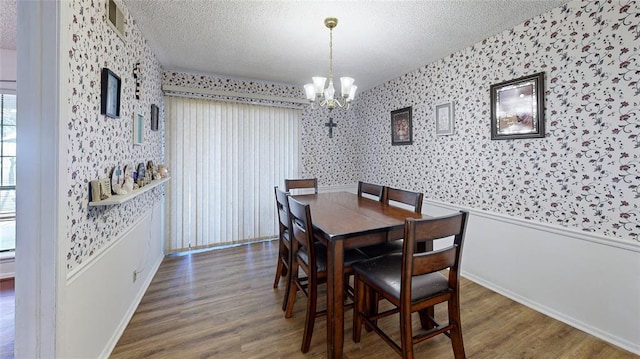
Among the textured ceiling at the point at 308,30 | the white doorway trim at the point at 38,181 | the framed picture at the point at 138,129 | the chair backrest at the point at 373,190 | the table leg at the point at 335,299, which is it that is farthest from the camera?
the chair backrest at the point at 373,190

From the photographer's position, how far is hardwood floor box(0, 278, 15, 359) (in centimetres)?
170

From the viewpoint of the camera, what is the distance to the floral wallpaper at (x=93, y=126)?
4.19 ft

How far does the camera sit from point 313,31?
236 cm

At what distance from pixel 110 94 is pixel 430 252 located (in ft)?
7.06

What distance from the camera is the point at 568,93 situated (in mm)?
2029

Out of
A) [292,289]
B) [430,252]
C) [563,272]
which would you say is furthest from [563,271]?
[292,289]

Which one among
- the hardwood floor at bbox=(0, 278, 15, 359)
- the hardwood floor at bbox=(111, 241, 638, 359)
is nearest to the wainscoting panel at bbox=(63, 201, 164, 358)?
the hardwood floor at bbox=(111, 241, 638, 359)

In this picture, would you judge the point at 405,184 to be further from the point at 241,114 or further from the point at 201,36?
the point at 201,36

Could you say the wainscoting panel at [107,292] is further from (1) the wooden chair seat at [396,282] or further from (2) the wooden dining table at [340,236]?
(1) the wooden chair seat at [396,282]

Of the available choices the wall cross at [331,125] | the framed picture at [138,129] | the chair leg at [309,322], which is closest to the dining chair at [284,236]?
the chair leg at [309,322]

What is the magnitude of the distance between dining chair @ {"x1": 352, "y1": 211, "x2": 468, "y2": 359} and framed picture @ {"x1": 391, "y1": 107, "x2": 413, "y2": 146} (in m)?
2.23

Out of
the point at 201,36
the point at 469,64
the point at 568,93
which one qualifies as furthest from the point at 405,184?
the point at 201,36

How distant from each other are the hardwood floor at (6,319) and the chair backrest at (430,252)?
98.6 inches

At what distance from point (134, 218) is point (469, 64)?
3502 mm
